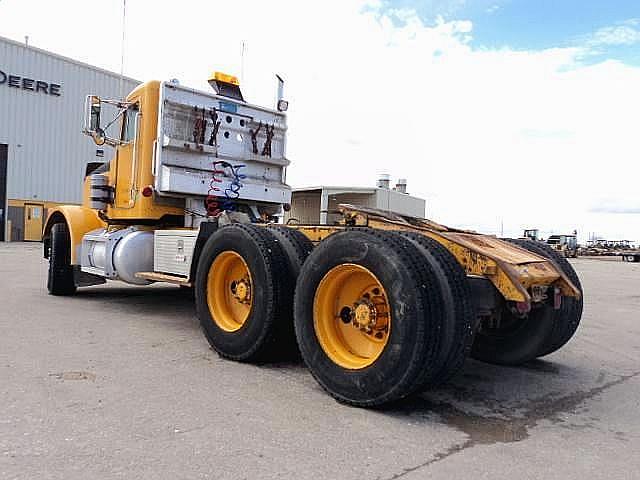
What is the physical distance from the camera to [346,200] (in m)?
17.8

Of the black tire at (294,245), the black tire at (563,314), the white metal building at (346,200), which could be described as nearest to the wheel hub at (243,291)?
the black tire at (294,245)

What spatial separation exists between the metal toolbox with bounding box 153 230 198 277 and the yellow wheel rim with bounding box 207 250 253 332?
0.71m

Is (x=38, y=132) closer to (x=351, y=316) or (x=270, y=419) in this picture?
(x=351, y=316)

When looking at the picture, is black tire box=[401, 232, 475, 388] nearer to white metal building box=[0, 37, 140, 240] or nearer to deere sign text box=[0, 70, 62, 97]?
white metal building box=[0, 37, 140, 240]

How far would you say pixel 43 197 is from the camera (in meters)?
31.5

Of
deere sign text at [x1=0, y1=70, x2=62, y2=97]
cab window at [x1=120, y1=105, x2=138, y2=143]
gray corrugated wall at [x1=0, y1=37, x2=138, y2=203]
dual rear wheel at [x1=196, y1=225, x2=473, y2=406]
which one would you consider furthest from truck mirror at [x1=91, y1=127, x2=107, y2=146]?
deere sign text at [x1=0, y1=70, x2=62, y2=97]

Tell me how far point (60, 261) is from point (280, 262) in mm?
5373

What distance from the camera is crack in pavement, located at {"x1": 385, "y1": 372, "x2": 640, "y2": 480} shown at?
349 centimetres

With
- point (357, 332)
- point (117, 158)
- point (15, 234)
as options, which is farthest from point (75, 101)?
point (357, 332)

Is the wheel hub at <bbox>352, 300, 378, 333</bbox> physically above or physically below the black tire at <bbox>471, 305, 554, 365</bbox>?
above

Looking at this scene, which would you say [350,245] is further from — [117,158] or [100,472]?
[117,158]

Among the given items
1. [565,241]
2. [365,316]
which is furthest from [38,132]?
[565,241]

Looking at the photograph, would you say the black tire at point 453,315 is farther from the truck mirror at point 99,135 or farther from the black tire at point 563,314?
the truck mirror at point 99,135

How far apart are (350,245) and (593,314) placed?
6.92m
